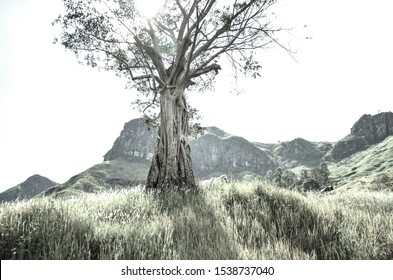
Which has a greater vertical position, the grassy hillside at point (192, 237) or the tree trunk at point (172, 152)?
the tree trunk at point (172, 152)

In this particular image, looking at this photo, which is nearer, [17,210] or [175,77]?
[17,210]

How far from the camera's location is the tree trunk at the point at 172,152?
36.2ft

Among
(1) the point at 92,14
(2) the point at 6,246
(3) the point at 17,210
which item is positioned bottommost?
(2) the point at 6,246

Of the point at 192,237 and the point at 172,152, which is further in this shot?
the point at 172,152

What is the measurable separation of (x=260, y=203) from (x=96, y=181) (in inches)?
8141

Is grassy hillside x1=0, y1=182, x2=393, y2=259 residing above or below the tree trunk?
below

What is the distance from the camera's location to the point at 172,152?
11.6 meters

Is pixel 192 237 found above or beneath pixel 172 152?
beneath

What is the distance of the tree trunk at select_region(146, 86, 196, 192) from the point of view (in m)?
11.0

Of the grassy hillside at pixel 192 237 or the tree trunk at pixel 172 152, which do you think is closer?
the grassy hillside at pixel 192 237

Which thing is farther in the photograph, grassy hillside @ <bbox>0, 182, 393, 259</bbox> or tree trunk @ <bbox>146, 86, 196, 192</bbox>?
tree trunk @ <bbox>146, 86, 196, 192</bbox>

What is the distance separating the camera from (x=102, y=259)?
345cm
